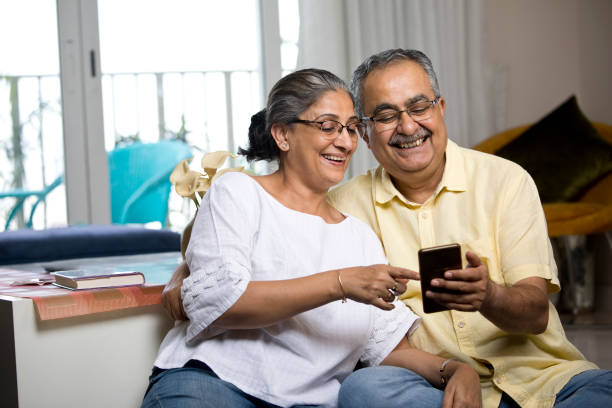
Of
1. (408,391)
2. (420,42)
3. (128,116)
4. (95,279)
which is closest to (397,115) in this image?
(408,391)

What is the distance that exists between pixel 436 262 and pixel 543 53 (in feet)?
11.9

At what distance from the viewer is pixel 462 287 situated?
1328 mm

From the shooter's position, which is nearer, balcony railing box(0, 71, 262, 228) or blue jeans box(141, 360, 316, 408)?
blue jeans box(141, 360, 316, 408)

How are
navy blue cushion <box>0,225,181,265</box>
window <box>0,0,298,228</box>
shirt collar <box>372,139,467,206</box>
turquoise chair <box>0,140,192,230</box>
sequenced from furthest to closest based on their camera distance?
turquoise chair <box>0,140,192,230</box>, window <box>0,0,298,228</box>, navy blue cushion <box>0,225,181,265</box>, shirt collar <box>372,139,467,206</box>

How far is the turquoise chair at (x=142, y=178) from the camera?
4.34 meters

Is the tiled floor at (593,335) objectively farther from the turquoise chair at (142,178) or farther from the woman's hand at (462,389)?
the turquoise chair at (142,178)

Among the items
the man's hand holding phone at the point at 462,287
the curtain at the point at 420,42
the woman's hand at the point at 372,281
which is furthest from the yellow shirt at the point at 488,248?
the curtain at the point at 420,42

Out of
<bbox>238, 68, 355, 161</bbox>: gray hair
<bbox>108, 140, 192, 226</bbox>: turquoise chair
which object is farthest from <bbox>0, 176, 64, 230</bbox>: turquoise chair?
<bbox>238, 68, 355, 161</bbox>: gray hair

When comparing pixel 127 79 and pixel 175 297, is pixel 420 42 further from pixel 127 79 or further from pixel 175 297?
pixel 175 297

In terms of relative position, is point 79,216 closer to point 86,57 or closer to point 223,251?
point 86,57

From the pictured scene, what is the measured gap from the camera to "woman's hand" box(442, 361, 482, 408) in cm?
138

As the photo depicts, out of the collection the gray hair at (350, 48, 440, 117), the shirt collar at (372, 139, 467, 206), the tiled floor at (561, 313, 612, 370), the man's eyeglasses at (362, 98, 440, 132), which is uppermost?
the gray hair at (350, 48, 440, 117)

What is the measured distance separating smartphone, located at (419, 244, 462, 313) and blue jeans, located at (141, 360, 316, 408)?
1.22 feet

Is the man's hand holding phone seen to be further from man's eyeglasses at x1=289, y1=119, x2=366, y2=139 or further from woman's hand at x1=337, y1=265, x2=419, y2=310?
man's eyeglasses at x1=289, y1=119, x2=366, y2=139
